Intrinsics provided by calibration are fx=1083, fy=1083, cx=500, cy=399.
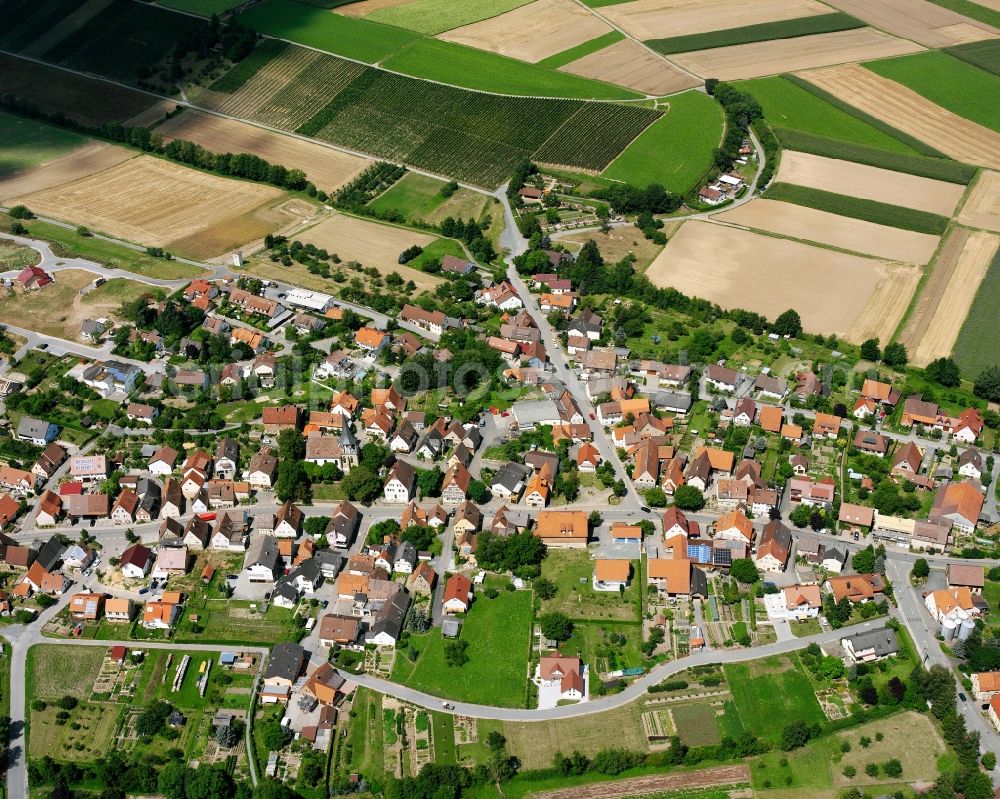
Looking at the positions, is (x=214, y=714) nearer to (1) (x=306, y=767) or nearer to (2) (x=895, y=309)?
(1) (x=306, y=767)

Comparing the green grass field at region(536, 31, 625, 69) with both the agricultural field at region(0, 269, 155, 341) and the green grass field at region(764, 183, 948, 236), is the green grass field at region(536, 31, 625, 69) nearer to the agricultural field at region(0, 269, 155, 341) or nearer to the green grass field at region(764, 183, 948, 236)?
the green grass field at region(764, 183, 948, 236)

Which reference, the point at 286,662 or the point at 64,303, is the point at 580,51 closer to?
the point at 64,303

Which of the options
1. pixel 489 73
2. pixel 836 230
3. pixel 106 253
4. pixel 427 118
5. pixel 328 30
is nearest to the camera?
pixel 106 253

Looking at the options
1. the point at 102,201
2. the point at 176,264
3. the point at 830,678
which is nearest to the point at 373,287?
the point at 176,264

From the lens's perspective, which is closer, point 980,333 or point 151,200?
point 980,333

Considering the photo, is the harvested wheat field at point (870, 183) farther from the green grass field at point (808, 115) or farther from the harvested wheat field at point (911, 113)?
the harvested wheat field at point (911, 113)

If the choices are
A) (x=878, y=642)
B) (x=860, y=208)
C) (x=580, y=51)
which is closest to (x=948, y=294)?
(x=860, y=208)
